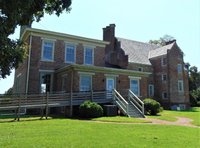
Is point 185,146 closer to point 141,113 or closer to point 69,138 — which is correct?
point 69,138

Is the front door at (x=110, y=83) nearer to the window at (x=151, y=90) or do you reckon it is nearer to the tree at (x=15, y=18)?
the tree at (x=15, y=18)

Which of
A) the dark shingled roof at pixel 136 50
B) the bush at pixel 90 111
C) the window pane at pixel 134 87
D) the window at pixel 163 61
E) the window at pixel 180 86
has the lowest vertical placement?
the bush at pixel 90 111

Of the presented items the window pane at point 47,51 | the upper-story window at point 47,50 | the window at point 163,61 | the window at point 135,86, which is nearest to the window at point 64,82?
the upper-story window at point 47,50

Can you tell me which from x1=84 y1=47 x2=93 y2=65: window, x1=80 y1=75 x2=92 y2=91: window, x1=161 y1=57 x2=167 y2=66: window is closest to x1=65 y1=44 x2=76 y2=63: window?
x1=84 y1=47 x2=93 y2=65: window

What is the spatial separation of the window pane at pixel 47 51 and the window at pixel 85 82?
462 cm

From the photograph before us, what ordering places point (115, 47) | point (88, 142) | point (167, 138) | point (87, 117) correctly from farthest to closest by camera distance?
point (115, 47) → point (87, 117) → point (167, 138) → point (88, 142)

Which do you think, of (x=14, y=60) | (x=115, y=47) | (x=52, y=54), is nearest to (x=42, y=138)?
(x=14, y=60)

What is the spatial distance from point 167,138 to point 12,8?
7.81 m

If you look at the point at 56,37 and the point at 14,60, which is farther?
the point at 56,37

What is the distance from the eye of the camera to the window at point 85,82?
2143 centimetres

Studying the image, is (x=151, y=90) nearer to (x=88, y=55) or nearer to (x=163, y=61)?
(x=163, y=61)

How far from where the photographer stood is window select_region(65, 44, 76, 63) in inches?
977

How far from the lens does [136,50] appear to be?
40281 millimetres

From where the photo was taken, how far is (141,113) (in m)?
19.2
